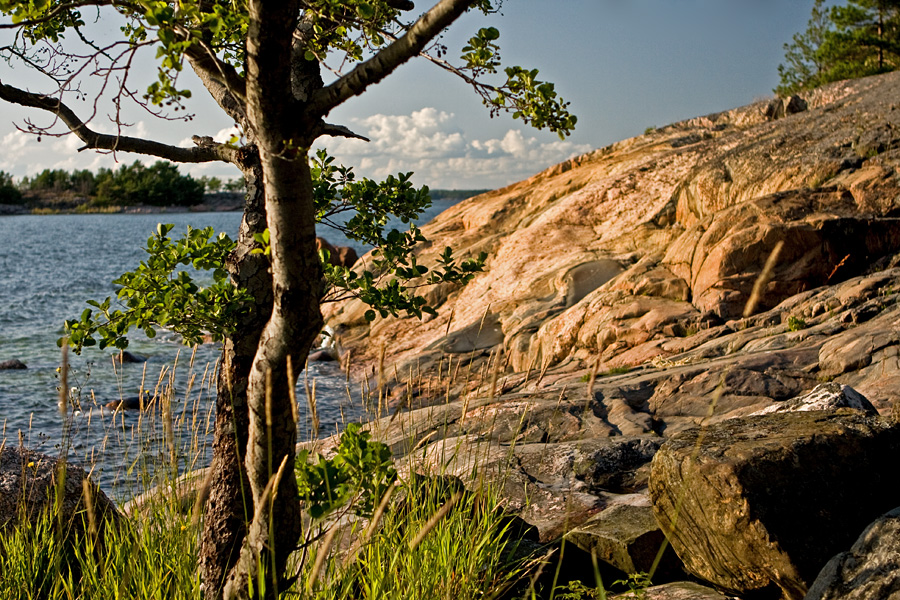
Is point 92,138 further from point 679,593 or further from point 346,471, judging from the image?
point 679,593

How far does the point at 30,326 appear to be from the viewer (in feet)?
84.1

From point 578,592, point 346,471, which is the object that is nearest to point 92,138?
point 346,471

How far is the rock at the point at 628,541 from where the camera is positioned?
15.9ft

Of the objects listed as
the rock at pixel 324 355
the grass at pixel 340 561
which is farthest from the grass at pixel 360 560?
the rock at pixel 324 355

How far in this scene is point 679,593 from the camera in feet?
14.8

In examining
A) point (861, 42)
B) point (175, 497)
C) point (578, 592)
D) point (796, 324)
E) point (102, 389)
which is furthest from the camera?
point (861, 42)

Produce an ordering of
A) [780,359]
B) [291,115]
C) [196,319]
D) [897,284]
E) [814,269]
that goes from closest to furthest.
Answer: [291,115] < [196,319] < [780,359] < [897,284] < [814,269]

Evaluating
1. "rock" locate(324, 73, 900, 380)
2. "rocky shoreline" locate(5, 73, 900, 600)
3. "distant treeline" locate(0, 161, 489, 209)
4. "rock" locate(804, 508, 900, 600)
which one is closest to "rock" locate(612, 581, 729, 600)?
"rocky shoreline" locate(5, 73, 900, 600)

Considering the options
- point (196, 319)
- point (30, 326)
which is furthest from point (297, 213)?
point (30, 326)

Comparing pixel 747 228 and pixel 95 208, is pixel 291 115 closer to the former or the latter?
pixel 747 228

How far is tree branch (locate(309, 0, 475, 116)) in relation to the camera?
291 centimetres

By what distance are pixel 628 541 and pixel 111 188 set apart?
15777cm

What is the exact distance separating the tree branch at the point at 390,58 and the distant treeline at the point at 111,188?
492 ft

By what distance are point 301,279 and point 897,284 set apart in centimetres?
1016
